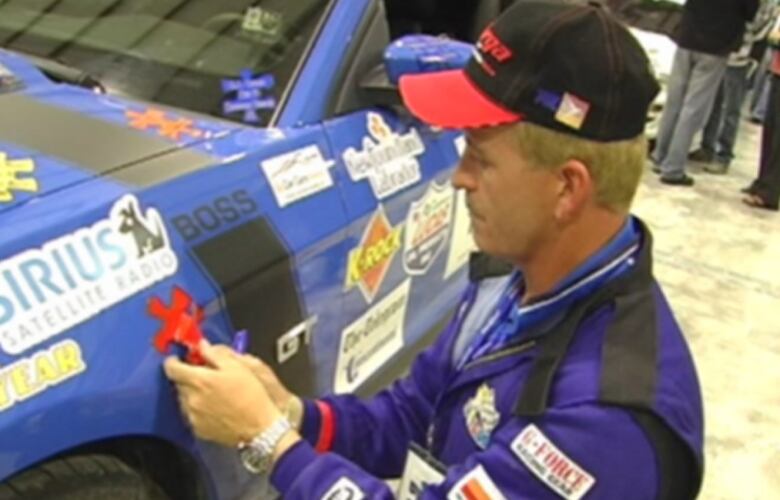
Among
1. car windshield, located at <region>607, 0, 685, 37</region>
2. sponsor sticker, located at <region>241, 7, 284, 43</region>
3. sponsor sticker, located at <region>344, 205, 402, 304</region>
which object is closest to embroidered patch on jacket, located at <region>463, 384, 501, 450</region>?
sponsor sticker, located at <region>344, 205, 402, 304</region>

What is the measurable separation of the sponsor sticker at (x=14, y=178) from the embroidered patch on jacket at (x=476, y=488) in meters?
0.77

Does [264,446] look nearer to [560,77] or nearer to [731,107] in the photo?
[560,77]

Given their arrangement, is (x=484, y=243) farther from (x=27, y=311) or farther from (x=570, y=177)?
(x=27, y=311)

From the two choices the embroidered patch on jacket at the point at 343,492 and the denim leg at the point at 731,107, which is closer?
the embroidered patch on jacket at the point at 343,492

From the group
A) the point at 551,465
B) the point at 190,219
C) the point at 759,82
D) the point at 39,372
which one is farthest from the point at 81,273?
the point at 759,82

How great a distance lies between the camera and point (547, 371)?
1396mm

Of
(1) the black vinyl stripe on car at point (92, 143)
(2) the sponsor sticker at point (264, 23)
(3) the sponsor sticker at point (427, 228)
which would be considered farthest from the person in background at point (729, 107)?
(1) the black vinyl stripe on car at point (92, 143)

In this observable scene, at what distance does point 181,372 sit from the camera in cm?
163

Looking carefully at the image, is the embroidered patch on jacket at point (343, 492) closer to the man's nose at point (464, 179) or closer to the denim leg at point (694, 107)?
the man's nose at point (464, 179)

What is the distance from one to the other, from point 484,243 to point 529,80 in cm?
23

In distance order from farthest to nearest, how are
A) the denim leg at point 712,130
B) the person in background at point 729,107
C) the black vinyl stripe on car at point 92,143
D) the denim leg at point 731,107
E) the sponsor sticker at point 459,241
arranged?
1. the denim leg at point 712,130
2. the denim leg at point 731,107
3. the person in background at point 729,107
4. the sponsor sticker at point 459,241
5. the black vinyl stripe on car at point 92,143

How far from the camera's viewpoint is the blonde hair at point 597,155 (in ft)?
4.54

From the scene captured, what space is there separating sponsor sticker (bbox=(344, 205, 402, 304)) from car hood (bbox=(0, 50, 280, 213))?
0.30 m

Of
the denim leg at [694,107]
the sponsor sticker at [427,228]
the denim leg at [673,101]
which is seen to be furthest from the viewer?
the denim leg at [673,101]
